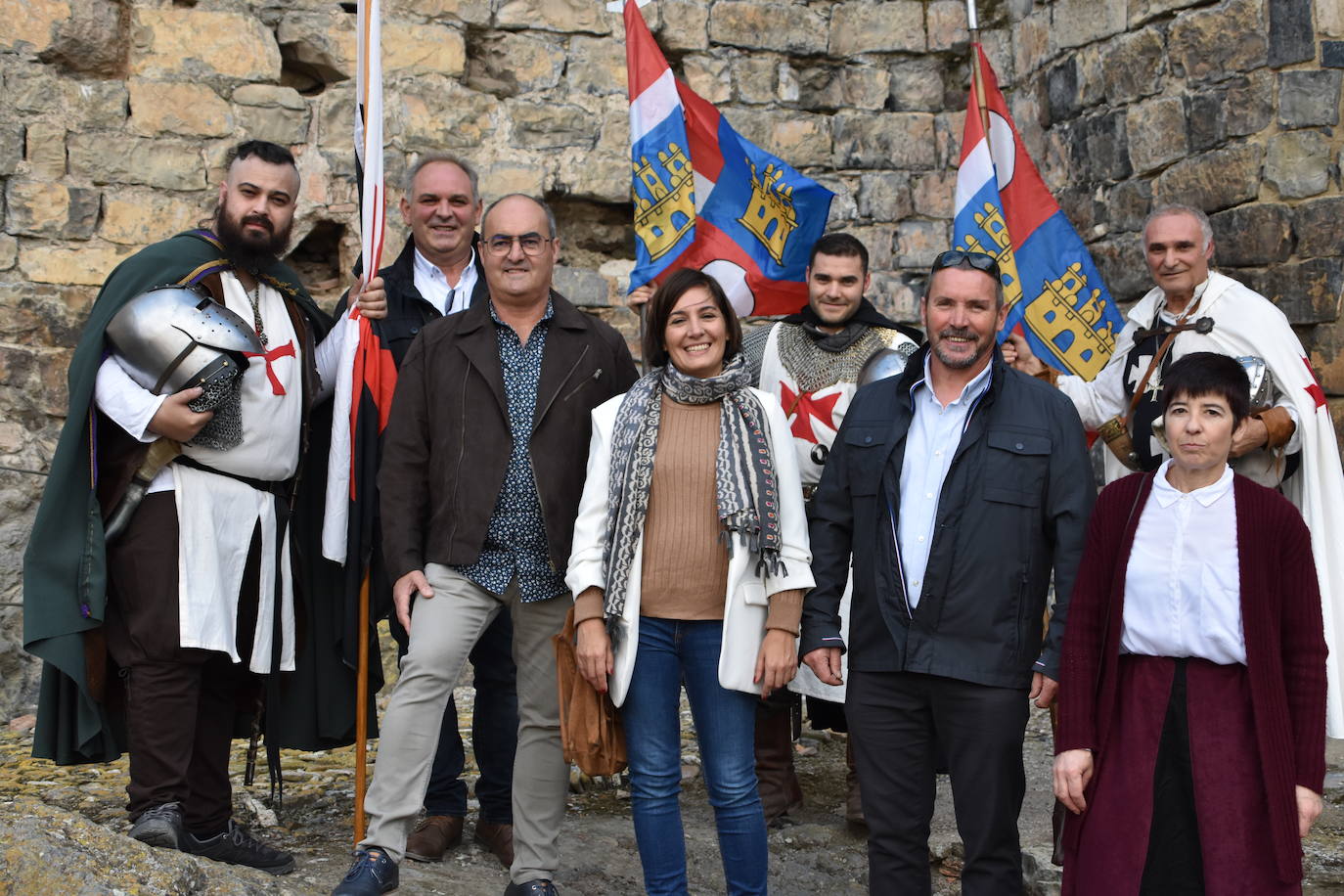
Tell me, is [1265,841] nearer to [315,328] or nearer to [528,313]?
[528,313]

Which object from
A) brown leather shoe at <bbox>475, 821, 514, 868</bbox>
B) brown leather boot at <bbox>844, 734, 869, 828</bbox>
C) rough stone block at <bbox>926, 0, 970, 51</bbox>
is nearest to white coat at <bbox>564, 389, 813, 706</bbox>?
brown leather shoe at <bbox>475, 821, 514, 868</bbox>

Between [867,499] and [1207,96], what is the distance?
3202mm

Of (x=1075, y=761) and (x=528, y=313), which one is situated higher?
(x=528, y=313)

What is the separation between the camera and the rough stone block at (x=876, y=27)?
6.27 metres

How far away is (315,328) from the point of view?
154 inches

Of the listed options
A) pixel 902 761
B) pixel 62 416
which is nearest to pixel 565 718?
pixel 902 761

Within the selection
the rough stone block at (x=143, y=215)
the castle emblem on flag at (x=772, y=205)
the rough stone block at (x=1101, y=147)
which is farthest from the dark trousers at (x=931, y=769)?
the rough stone block at (x=143, y=215)

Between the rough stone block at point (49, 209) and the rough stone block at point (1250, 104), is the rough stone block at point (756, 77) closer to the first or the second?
the rough stone block at point (1250, 104)

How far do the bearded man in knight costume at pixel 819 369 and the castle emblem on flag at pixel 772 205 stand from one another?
0.40 metres

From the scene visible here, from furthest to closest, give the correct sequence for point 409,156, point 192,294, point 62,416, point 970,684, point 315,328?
point 409,156
point 62,416
point 315,328
point 192,294
point 970,684

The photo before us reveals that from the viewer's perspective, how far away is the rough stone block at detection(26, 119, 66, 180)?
5195mm

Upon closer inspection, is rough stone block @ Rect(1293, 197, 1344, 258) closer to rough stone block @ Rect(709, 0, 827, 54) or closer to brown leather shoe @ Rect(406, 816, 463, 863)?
rough stone block @ Rect(709, 0, 827, 54)

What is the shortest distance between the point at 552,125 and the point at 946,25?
190 centimetres

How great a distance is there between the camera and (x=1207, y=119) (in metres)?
5.34
